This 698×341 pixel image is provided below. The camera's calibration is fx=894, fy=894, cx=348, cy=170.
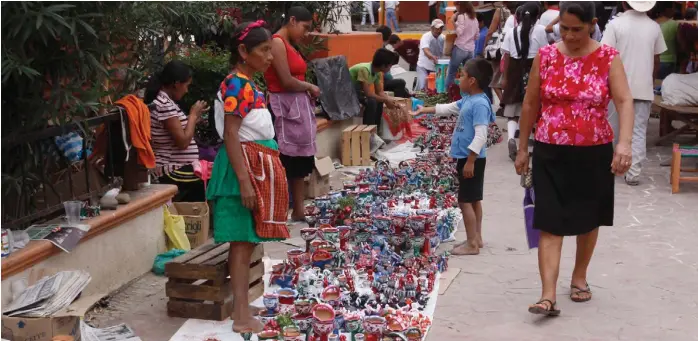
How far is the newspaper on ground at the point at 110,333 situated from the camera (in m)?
4.59

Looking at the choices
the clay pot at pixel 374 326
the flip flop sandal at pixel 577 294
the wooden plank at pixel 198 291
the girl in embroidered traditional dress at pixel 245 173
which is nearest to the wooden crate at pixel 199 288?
the wooden plank at pixel 198 291

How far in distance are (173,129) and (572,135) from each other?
2.95m

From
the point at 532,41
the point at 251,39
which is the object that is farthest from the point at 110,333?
the point at 532,41

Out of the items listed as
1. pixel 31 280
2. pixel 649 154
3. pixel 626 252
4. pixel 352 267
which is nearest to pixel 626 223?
pixel 626 252

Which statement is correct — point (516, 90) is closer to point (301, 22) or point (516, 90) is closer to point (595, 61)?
point (301, 22)

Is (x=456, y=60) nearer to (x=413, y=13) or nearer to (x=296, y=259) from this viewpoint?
(x=296, y=259)

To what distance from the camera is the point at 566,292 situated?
5.55m

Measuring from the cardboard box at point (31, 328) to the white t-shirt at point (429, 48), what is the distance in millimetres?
12414

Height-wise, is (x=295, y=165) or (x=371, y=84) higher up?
(x=371, y=84)

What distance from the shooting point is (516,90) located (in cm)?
1065

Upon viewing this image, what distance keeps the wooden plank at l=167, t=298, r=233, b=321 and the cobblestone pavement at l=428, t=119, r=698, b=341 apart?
1155 millimetres

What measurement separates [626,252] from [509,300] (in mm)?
1511

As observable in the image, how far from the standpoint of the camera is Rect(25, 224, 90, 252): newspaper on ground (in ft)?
16.0

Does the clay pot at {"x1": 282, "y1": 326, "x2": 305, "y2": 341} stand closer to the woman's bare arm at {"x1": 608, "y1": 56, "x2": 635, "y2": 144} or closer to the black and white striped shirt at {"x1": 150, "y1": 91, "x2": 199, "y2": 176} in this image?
the woman's bare arm at {"x1": 608, "y1": 56, "x2": 635, "y2": 144}
